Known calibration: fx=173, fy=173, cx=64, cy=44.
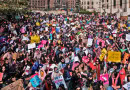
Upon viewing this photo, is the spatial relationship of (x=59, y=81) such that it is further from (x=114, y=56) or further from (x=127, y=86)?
(x=114, y=56)

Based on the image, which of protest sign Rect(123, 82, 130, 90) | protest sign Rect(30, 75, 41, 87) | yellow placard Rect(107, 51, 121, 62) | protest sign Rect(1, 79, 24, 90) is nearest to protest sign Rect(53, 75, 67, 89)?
protest sign Rect(30, 75, 41, 87)

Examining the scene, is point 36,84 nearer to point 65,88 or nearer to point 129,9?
point 65,88

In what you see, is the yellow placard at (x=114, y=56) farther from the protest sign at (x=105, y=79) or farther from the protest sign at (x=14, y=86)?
the protest sign at (x=14, y=86)

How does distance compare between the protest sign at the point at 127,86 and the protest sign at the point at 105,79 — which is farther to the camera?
the protest sign at the point at 105,79

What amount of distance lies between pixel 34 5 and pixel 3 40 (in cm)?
13010

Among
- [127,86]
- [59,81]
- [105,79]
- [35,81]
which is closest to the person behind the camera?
[127,86]

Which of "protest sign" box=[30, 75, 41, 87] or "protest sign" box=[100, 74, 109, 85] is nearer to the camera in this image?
"protest sign" box=[30, 75, 41, 87]

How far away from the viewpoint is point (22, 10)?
23.8m

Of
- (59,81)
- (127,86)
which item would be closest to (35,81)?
(59,81)

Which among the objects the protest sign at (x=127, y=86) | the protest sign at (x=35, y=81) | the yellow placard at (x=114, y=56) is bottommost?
the protest sign at (x=127, y=86)

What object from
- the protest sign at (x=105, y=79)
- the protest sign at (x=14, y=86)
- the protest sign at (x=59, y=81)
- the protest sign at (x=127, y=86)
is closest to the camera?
the protest sign at (x=14, y=86)

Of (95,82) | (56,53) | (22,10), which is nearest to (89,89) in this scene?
(95,82)

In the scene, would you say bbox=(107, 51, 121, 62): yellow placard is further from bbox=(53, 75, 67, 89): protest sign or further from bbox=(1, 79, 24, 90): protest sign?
bbox=(1, 79, 24, 90): protest sign

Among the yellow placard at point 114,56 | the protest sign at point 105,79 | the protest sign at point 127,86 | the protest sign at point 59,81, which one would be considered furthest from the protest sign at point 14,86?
the yellow placard at point 114,56
